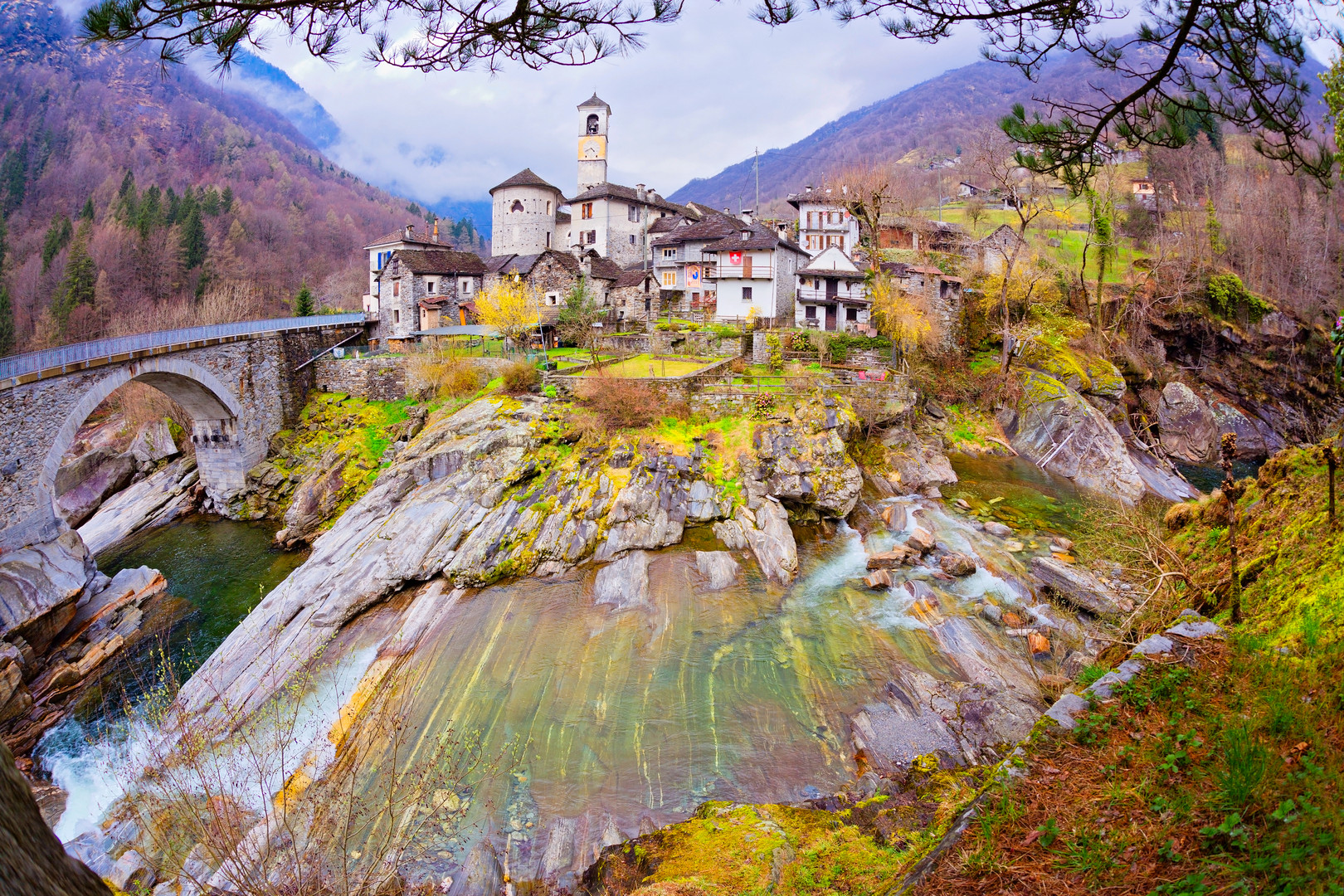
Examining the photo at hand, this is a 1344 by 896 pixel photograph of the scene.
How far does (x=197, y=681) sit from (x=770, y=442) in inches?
698

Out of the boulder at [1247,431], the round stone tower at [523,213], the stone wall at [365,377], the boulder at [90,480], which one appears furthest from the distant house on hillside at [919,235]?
the boulder at [90,480]

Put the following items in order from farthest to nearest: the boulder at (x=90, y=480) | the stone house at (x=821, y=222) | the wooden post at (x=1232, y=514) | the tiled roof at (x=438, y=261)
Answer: the stone house at (x=821, y=222), the tiled roof at (x=438, y=261), the boulder at (x=90, y=480), the wooden post at (x=1232, y=514)

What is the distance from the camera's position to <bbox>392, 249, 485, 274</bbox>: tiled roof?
36219 millimetres

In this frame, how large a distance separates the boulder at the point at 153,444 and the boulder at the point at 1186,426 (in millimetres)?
48151

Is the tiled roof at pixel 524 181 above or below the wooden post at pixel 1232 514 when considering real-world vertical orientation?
above

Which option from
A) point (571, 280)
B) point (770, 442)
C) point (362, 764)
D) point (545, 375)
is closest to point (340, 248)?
point (571, 280)

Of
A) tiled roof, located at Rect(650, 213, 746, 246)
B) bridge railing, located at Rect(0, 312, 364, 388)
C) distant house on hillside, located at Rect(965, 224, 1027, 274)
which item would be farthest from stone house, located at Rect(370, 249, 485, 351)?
distant house on hillside, located at Rect(965, 224, 1027, 274)

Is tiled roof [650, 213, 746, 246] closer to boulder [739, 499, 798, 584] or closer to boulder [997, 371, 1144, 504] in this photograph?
boulder [997, 371, 1144, 504]

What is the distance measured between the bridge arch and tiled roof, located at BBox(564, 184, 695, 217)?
25.9m

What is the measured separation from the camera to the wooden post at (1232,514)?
656 cm

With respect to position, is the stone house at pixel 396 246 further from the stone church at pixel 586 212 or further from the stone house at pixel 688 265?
the stone house at pixel 688 265

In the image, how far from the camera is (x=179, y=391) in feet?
81.2

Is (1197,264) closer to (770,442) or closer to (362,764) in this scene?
(770,442)

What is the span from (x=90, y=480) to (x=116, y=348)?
1126 centimetres
